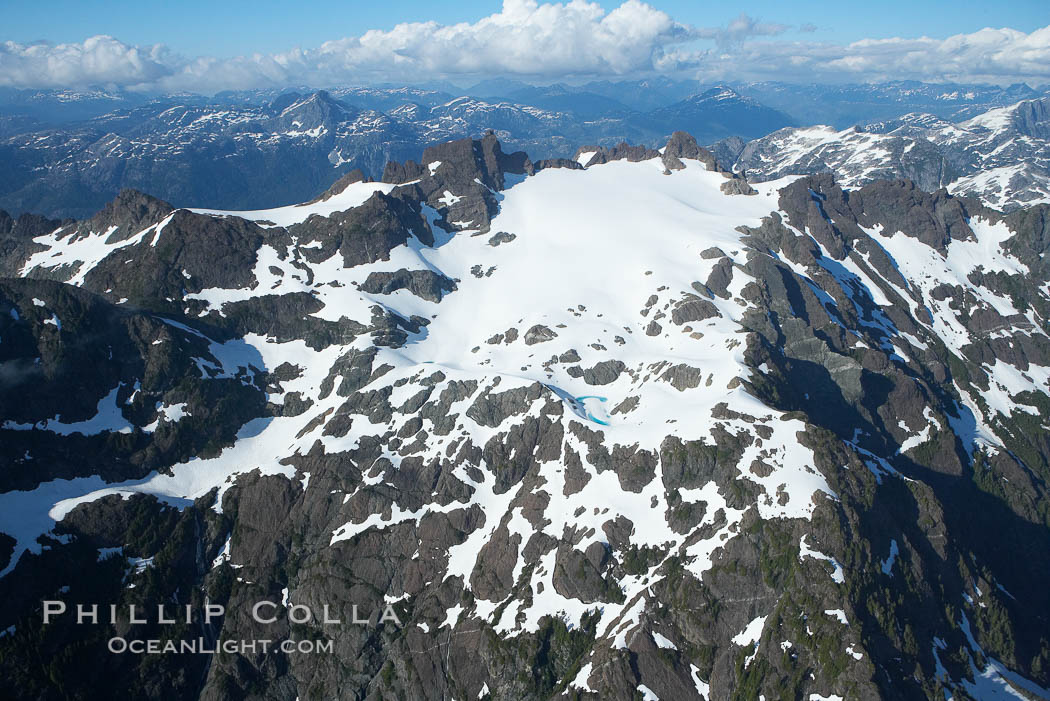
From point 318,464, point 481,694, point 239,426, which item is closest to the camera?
point 481,694

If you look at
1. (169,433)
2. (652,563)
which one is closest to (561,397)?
(652,563)

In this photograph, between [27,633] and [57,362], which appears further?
[57,362]

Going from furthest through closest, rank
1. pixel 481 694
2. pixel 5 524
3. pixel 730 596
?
pixel 5 524, pixel 481 694, pixel 730 596

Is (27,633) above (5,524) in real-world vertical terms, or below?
below

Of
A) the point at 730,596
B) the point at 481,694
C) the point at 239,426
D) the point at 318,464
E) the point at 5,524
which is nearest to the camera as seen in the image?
the point at 730,596

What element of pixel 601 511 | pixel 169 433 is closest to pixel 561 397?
pixel 601 511

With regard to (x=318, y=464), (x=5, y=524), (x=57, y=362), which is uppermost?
(x=57, y=362)

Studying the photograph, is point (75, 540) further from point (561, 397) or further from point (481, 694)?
point (561, 397)

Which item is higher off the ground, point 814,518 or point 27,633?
point 814,518

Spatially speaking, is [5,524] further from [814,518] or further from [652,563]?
[814,518]
